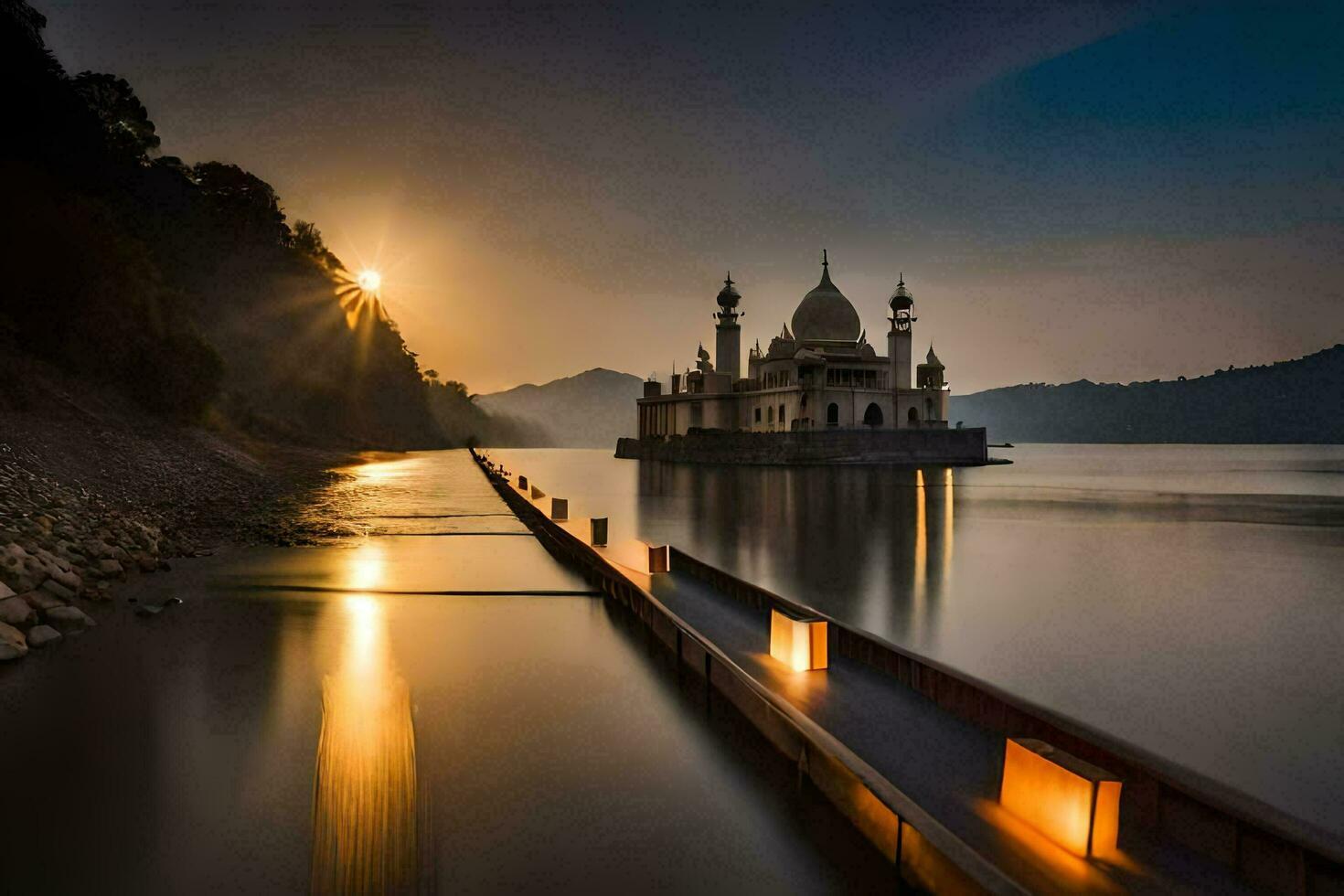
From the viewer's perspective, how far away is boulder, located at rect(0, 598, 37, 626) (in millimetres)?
10562

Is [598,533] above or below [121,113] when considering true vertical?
below

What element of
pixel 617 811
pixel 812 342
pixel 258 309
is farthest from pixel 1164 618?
pixel 258 309

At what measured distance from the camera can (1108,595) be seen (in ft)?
59.2

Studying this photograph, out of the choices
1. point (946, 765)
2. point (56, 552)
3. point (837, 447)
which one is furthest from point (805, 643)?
point (837, 447)

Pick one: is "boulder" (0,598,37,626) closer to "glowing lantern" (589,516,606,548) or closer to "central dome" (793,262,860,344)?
"glowing lantern" (589,516,606,548)

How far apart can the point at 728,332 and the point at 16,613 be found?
7760cm

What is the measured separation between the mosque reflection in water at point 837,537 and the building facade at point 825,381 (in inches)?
562

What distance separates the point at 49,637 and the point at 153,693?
106 inches

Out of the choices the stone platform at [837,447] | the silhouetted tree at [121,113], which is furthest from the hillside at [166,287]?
the stone platform at [837,447]

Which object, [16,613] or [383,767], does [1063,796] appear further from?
[16,613]

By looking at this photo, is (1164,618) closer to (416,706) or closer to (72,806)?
(416,706)

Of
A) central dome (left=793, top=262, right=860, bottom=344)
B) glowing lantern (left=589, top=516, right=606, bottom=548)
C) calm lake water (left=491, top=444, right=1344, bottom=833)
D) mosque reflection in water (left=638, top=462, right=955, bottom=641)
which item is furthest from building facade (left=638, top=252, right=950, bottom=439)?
glowing lantern (left=589, top=516, right=606, bottom=548)

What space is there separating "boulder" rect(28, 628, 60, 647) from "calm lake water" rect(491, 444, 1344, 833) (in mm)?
12760

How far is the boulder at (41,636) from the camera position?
10.5m
